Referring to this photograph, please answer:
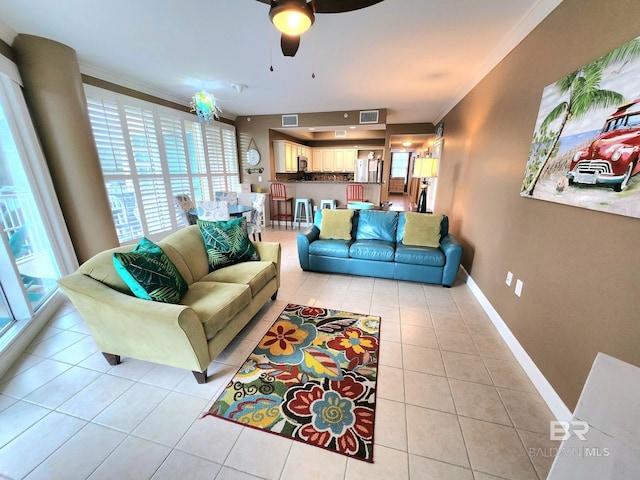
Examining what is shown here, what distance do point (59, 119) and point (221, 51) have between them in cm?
186

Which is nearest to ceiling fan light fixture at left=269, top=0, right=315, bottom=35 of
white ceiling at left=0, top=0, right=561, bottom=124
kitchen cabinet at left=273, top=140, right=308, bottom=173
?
white ceiling at left=0, top=0, right=561, bottom=124

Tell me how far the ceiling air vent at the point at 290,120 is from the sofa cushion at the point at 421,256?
4.16 meters

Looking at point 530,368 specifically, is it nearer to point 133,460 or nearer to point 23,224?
point 133,460

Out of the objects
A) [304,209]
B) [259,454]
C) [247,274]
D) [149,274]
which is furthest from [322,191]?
[259,454]

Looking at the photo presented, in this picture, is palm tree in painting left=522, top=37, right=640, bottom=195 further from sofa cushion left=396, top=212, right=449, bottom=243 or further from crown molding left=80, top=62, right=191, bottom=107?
crown molding left=80, top=62, right=191, bottom=107

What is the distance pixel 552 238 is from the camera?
1.65 meters

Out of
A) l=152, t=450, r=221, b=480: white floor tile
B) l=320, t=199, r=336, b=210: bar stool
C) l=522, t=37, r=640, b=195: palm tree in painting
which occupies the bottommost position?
l=152, t=450, r=221, b=480: white floor tile

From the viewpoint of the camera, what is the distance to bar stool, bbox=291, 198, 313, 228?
6.04 m

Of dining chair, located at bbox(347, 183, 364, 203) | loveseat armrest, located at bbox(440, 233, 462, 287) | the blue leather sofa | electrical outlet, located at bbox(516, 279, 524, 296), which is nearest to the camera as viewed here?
electrical outlet, located at bbox(516, 279, 524, 296)

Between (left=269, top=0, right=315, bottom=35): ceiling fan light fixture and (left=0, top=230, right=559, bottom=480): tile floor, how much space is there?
238 centimetres

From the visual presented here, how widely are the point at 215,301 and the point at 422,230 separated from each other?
105 inches

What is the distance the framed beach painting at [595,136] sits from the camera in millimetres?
1145

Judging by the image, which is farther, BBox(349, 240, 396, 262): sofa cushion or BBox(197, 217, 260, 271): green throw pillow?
BBox(349, 240, 396, 262): sofa cushion

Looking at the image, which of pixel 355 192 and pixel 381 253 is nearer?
pixel 381 253
